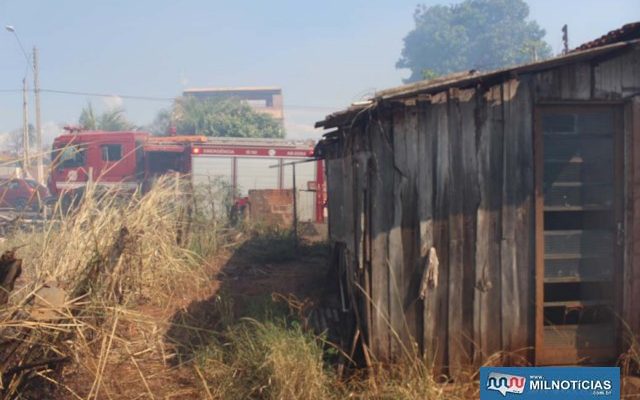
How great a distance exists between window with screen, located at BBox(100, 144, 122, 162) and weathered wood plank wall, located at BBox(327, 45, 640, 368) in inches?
563

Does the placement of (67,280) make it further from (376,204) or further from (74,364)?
(376,204)

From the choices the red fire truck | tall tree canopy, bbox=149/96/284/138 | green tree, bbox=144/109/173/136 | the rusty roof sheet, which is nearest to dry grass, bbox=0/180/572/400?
the rusty roof sheet

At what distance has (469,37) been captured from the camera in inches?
2247

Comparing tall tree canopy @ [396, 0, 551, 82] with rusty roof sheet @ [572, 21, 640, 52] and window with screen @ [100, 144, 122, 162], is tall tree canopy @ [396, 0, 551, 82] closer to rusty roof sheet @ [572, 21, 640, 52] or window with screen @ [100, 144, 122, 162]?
window with screen @ [100, 144, 122, 162]

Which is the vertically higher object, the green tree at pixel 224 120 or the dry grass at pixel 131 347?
the green tree at pixel 224 120

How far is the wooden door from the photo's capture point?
505 centimetres

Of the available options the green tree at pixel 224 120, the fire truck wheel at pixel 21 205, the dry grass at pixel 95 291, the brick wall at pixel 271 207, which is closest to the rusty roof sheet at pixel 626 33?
the dry grass at pixel 95 291

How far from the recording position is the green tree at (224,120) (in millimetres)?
29875

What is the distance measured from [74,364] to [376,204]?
2.85m

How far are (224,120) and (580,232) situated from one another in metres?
26.6

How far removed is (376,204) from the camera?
16.1 feet

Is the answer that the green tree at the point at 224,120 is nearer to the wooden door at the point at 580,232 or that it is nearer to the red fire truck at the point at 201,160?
the red fire truck at the point at 201,160

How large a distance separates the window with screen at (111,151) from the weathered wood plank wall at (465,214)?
563 inches

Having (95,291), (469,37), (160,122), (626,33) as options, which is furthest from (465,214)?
(469,37)
